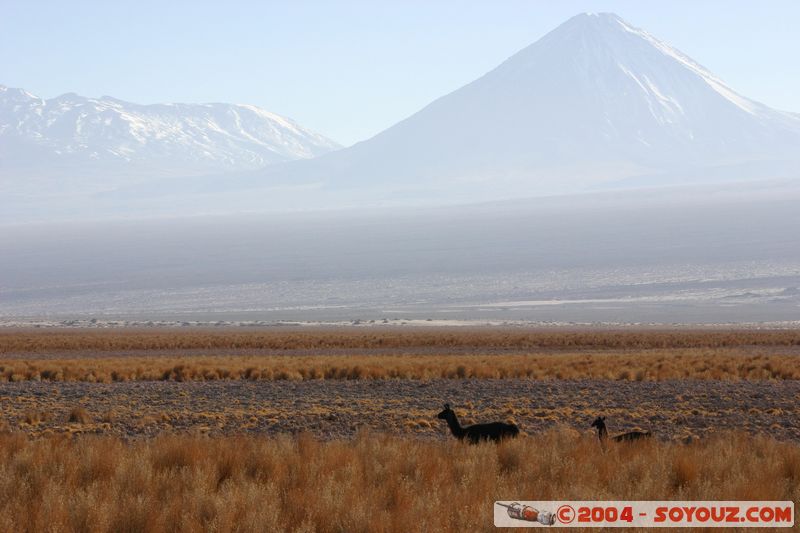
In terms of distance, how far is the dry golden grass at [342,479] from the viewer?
721 cm

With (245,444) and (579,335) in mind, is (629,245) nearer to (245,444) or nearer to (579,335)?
(579,335)

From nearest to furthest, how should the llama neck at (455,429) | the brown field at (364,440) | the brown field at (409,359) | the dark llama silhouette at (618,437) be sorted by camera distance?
the brown field at (364,440)
the dark llama silhouette at (618,437)
the llama neck at (455,429)
the brown field at (409,359)

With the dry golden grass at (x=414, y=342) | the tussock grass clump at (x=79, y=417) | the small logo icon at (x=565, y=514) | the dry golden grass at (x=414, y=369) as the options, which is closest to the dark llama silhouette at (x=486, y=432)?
the small logo icon at (x=565, y=514)

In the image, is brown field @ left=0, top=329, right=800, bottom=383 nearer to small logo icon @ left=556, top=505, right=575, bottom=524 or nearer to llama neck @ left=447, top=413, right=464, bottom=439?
llama neck @ left=447, top=413, right=464, bottom=439

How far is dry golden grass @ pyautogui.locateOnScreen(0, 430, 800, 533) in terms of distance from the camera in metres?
7.21

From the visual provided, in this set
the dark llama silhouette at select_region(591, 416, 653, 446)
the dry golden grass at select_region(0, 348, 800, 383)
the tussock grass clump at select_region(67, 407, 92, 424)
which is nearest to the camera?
the dark llama silhouette at select_region(591, 416, 653, 446)

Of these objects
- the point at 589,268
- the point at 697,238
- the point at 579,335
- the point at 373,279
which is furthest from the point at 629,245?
the point at 579,335

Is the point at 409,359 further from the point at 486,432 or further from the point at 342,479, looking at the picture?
the point at 342,479

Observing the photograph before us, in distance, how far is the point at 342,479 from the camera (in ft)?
28.4

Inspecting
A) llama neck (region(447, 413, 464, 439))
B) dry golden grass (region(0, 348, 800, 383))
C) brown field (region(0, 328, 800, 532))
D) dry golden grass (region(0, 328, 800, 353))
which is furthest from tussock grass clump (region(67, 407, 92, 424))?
dry golden grass (region(0, 328, 800, 353))

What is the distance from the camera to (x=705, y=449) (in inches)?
388

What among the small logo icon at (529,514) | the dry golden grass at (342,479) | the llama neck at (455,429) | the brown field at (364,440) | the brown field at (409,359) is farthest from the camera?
the brown field at (409,359)

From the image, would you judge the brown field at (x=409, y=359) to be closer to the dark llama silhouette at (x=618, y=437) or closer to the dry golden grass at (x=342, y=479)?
the dark llama silhouette at (x=618, y=437)

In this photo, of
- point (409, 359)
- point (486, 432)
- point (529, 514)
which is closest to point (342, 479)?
point (529, 514)
